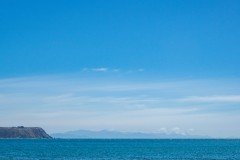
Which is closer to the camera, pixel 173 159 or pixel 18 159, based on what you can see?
pixel 18 159

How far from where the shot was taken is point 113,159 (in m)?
81.8

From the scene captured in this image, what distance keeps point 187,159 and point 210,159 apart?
4458 millimetres

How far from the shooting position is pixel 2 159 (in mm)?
74750

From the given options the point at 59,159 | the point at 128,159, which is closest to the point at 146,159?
the point at 128,159

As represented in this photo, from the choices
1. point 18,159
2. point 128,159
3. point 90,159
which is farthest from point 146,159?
point 18,159

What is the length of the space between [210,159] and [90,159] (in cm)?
2348

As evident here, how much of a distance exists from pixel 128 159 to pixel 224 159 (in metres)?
19.1

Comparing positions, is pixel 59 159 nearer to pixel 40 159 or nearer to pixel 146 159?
pixel 40 159

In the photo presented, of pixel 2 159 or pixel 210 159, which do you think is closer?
pixel 2 159

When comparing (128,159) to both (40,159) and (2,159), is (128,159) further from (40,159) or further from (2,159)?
(2,159)

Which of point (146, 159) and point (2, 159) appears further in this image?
point (146, 159)

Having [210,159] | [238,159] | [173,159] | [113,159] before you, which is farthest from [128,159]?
[238,159]

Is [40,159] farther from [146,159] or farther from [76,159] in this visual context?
[146,159]

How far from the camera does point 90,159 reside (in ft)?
265
